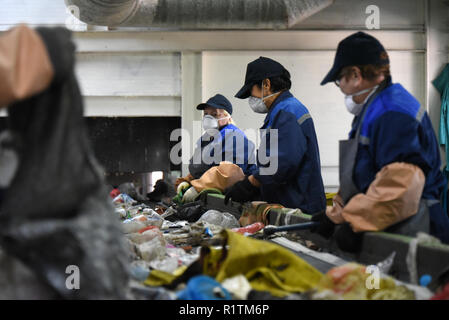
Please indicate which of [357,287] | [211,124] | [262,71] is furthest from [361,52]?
[211,124]

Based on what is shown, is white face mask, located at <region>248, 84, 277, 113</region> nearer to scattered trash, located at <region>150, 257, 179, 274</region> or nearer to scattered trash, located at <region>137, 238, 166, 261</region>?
scattered trash, located at <region>137, 238, 166, 261</region>

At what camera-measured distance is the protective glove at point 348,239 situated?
2398mm

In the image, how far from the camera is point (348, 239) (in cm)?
241

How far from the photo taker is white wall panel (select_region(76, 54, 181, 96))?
7734 millimetres

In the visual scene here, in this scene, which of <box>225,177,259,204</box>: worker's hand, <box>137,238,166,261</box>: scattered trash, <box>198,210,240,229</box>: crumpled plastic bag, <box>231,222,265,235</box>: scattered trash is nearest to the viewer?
<box>137,238,166,261</box>: scattered trash

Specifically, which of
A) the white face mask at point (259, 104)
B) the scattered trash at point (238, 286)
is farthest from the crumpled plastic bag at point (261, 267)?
the white face mask at point (259, 104)

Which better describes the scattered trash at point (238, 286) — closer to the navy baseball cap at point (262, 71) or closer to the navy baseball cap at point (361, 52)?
the navy baseball cap at point (361, 52)

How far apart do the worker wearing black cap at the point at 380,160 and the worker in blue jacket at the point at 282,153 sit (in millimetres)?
864

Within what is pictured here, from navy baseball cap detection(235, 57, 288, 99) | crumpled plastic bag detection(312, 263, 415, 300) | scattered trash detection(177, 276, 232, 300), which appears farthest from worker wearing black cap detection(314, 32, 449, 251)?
navy baseball cap detection(235, 57, 288, 99)

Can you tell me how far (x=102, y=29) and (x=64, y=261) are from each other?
684 centimetres

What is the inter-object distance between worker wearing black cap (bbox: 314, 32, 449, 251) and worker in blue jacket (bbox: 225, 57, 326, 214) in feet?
2.83
